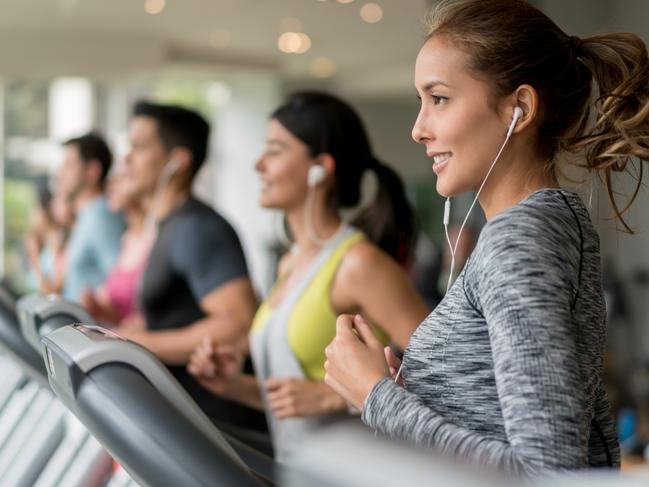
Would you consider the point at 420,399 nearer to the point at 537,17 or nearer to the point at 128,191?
the point at 537,17

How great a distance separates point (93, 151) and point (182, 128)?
5.94 ft

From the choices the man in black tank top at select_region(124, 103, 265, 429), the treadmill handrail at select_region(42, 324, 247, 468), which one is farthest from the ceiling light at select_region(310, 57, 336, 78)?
the treadmill handrail at select_region(42, 324, 247, 468)

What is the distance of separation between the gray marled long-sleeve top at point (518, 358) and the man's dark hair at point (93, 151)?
4054mm

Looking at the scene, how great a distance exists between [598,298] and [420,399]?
0.21 metres

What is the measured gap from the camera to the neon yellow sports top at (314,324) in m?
2.14

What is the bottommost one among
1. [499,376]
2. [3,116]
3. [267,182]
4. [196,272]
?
[3,116]

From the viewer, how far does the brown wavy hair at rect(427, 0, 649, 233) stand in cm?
120

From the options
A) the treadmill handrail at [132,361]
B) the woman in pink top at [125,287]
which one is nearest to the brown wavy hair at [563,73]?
the treadmill handrail at [132,361]

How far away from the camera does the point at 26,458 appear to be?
166 centimetres

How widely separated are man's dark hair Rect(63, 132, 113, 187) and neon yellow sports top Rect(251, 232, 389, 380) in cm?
301

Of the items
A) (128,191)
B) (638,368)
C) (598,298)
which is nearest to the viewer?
(598,298)

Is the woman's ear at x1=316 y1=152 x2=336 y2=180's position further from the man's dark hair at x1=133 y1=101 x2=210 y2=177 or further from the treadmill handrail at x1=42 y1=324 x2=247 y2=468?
the treadmill handrail at x1=42 y1=324 x2=247 y2=468

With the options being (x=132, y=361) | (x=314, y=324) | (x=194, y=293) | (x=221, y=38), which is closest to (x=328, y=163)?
(x=314, y=324)

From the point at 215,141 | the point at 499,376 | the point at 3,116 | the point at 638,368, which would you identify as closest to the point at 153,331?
the point at 499,376
